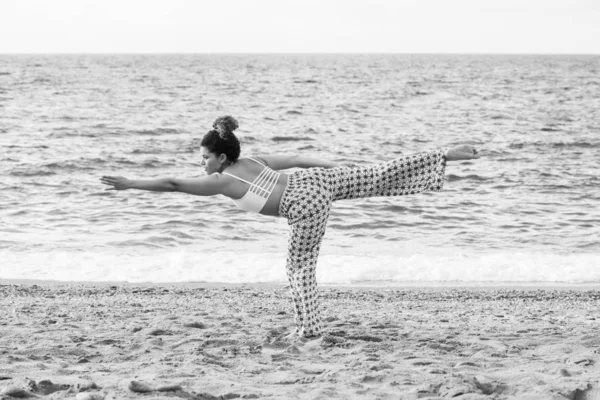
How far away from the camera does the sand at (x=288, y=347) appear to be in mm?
4645

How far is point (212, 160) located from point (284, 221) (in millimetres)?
8144

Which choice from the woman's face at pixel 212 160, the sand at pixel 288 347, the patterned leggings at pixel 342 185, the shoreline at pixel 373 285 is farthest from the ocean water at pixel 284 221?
the woman's face at pixel 212 160

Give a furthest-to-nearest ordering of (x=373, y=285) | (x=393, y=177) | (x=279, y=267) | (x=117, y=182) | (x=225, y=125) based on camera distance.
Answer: (x=279, y=267), (x=373, y=285), (x=393, y=177), (x=225, y=125), (x=117, y=182)

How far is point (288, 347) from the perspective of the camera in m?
5.77

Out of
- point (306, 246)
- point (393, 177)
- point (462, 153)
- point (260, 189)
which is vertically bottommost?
point (306, 246)

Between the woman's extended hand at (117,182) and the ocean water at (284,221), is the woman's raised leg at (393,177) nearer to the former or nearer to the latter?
the woman's extended hand at (117,182)

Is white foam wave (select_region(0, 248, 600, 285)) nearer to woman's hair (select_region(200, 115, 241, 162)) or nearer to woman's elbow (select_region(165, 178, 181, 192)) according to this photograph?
woman's hair (select_region(200, 115, 241, 162))

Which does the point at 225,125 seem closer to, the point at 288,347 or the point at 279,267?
the point at 288,347

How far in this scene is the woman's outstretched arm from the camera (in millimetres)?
5242

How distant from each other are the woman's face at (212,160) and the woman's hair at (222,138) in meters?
0.03

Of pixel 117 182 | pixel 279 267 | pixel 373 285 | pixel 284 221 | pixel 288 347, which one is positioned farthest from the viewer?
pixel 284 221

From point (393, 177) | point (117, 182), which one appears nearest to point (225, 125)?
point (117, 182)

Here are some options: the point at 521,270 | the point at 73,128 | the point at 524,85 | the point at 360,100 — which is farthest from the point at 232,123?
the point at 524,85

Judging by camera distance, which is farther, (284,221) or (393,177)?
(284,221)
